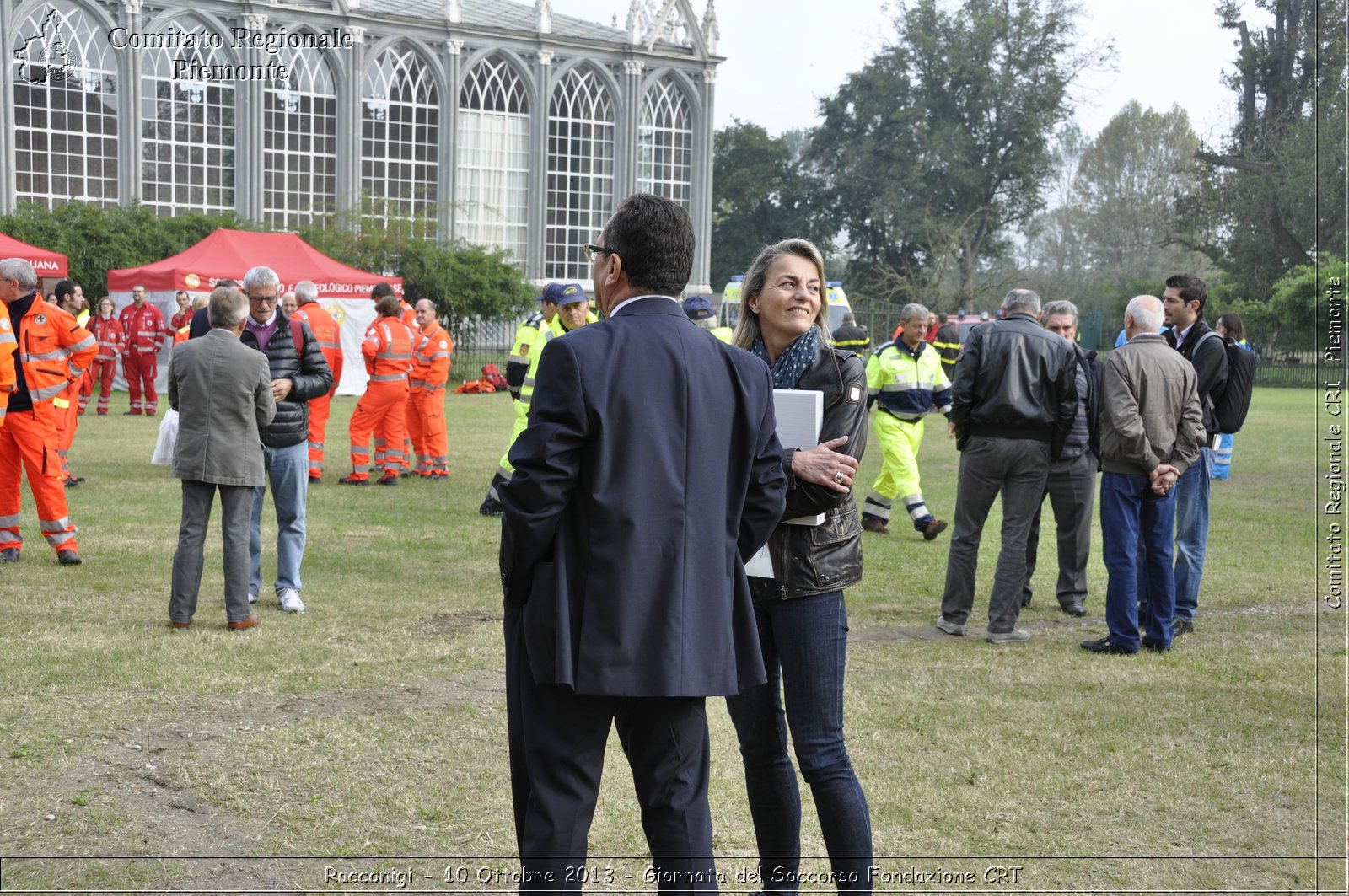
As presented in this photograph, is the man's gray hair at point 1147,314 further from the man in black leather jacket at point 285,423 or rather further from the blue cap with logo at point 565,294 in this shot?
the man in black leather jacket at point 285,423

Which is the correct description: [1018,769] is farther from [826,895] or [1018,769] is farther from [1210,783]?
[826,895]

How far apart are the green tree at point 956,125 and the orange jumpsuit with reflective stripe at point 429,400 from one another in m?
51.7

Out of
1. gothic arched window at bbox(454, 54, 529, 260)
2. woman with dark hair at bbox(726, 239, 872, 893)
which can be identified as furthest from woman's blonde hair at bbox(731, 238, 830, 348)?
gothic arched window at bbox(454, 54, 529, 260)

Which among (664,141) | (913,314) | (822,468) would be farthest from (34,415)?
(664,141)

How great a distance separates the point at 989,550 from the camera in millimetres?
10742

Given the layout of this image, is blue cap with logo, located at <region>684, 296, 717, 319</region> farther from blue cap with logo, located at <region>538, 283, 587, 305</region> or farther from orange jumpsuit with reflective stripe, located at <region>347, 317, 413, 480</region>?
orange jumpsuit with reflective stripe, located at <region>347, 317, 413, 480</region>

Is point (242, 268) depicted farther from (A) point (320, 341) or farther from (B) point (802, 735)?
(B) point (802, 735)

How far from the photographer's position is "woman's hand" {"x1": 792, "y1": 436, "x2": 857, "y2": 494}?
341cm

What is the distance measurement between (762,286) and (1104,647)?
14.6 feet

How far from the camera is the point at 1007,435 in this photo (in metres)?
7.40

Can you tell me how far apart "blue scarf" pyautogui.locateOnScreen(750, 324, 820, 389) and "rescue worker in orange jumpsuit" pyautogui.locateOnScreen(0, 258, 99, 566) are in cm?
704

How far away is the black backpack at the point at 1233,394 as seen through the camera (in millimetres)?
7922

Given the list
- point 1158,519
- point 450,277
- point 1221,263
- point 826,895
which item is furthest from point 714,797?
point 1221,263

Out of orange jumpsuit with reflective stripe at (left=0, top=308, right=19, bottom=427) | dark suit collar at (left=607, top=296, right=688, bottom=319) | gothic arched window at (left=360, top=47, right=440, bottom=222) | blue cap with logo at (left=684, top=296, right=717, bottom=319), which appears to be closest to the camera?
dark suit collar at (left=607, top=296, right=688, bottom=319)
